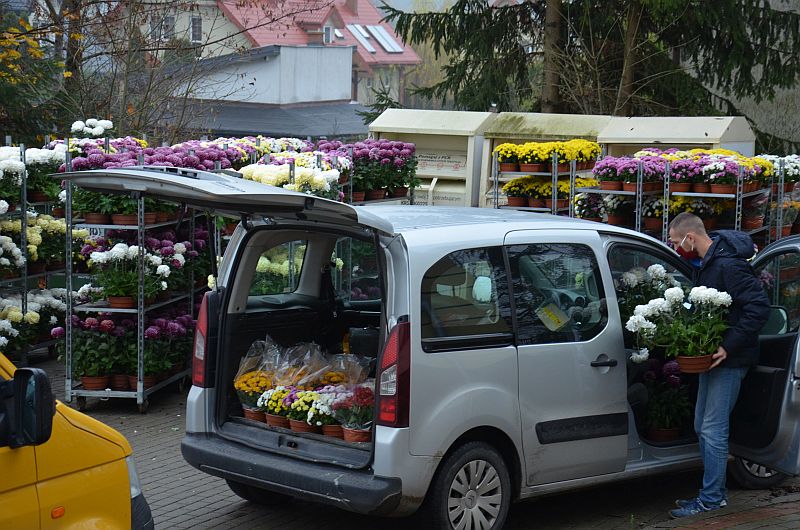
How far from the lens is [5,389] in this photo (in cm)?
405

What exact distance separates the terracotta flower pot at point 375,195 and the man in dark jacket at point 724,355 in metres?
6.15

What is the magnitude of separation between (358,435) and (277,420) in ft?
1.96

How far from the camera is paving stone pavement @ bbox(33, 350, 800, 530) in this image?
6887 mm

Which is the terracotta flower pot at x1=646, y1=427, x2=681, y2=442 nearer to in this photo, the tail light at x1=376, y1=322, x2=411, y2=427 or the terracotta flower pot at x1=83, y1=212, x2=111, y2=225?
the tail light at x1=376, y1=322, x2=411, y2=427

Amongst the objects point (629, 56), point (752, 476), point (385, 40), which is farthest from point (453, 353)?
point (385, 40)

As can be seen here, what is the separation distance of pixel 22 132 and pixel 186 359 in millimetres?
12357

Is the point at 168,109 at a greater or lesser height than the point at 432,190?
greater

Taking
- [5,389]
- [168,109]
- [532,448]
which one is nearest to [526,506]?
[532,448]

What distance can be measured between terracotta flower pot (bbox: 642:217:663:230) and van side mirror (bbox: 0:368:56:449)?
902 centimetres

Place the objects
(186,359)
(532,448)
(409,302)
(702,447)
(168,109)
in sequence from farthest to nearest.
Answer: (168,109) → (186,359) → (702,447) → (532,448) → (409,302)

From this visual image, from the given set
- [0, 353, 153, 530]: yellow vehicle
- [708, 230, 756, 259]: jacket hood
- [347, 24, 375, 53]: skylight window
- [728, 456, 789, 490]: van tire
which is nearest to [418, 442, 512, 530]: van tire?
[0, 353, 153, 530]: yellow vehicle

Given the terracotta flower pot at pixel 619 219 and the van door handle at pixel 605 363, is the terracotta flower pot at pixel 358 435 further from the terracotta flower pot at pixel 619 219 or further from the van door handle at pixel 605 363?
the terracotta flower pot at pixel 619 219

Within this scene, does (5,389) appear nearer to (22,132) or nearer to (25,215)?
(25,215)

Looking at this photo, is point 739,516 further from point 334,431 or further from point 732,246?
point 334,431
